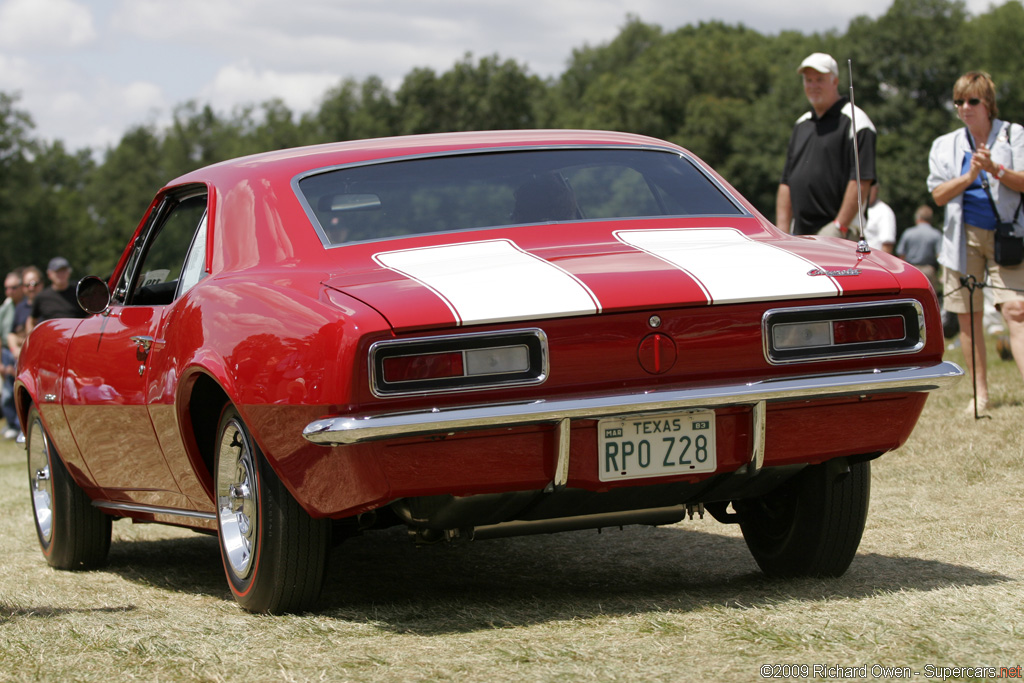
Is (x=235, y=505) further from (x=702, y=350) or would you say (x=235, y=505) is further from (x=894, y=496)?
(x=894, y=496)

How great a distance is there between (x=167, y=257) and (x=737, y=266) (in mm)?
2726

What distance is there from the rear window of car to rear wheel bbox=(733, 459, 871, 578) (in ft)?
3.21

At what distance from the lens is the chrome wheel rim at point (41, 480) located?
19.8ft

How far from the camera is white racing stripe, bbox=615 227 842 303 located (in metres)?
3.65

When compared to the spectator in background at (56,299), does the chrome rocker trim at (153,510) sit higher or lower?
higher

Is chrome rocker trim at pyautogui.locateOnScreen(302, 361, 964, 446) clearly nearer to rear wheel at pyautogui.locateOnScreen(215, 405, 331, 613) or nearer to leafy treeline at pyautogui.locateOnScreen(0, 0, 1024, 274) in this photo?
rear wheel at pyautogui.locateOnScreen(215, 405, 331, 613)

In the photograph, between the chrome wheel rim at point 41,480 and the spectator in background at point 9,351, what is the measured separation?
847 cm

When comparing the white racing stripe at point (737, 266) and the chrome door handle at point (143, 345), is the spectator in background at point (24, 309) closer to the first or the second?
the chrome door handle at point (143, 345)

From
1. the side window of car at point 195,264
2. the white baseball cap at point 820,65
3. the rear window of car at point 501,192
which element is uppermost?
the white baseball cap at point 820,65

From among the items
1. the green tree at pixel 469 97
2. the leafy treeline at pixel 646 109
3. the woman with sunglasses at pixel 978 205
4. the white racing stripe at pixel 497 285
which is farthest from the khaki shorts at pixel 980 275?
the green tree at pixel 469 97

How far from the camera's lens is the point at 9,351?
48.2ft

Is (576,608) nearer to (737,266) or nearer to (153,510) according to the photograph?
(737,266)

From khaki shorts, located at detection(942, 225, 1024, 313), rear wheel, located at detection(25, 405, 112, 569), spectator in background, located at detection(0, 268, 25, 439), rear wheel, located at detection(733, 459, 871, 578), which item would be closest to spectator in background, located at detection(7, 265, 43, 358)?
spectator in background, located at detection(0, 268, 25, 439)

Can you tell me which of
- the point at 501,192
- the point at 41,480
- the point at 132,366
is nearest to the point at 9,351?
the point at 41,480
